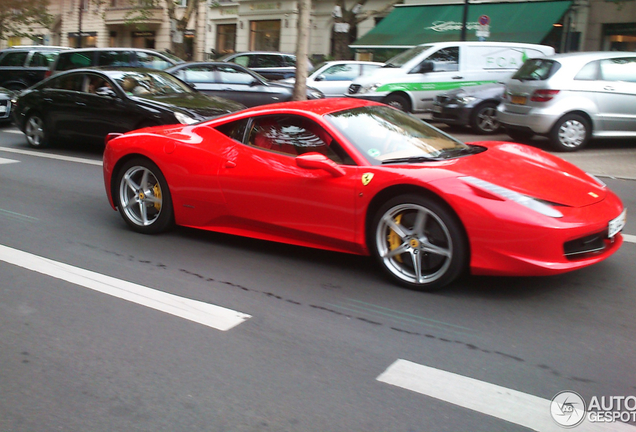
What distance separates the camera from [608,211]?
4.55 m

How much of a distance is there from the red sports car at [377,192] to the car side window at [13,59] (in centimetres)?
1584

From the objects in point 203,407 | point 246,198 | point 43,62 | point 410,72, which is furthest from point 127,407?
point 43,62

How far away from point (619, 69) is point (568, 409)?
989 centimetres

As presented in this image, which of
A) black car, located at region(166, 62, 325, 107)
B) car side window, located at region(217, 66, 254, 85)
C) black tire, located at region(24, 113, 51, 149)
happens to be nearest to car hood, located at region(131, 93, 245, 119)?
black tire, located at region(24, 113, 51, 149)

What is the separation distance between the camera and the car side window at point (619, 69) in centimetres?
1145

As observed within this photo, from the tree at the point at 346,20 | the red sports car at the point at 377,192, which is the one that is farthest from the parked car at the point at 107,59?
the tree at the point at 346,20

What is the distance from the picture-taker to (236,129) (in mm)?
5590

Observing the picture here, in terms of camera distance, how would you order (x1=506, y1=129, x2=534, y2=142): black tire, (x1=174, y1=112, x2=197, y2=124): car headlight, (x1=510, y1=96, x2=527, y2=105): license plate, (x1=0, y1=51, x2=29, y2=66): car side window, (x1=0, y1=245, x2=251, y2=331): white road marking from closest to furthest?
(x1=0, y1=245, x2=251, y2=331): white road marking → (x1=174, y1=112, x2=197, y2=124): car headlight → (x1=510, y1=96, x2=527, y2=105): license plate → (x1=506, y1=129, x2=534, y2=142): black tire → (x1=0, y1=51, x2=29, y2=66): car side window

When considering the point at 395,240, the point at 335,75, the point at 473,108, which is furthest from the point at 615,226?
the point at 335,75

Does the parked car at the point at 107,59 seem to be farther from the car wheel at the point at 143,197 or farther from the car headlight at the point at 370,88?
the car wheel at the point at 143,197

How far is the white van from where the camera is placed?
586 inches

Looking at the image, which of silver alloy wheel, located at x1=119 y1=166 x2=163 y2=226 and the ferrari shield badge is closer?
the ferrari shield badge

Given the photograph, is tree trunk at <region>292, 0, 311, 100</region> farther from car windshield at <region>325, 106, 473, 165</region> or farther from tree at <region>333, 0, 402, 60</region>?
tree at <region>333, 0, 402, 60</region>

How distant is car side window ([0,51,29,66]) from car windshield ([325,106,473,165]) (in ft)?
57.1
